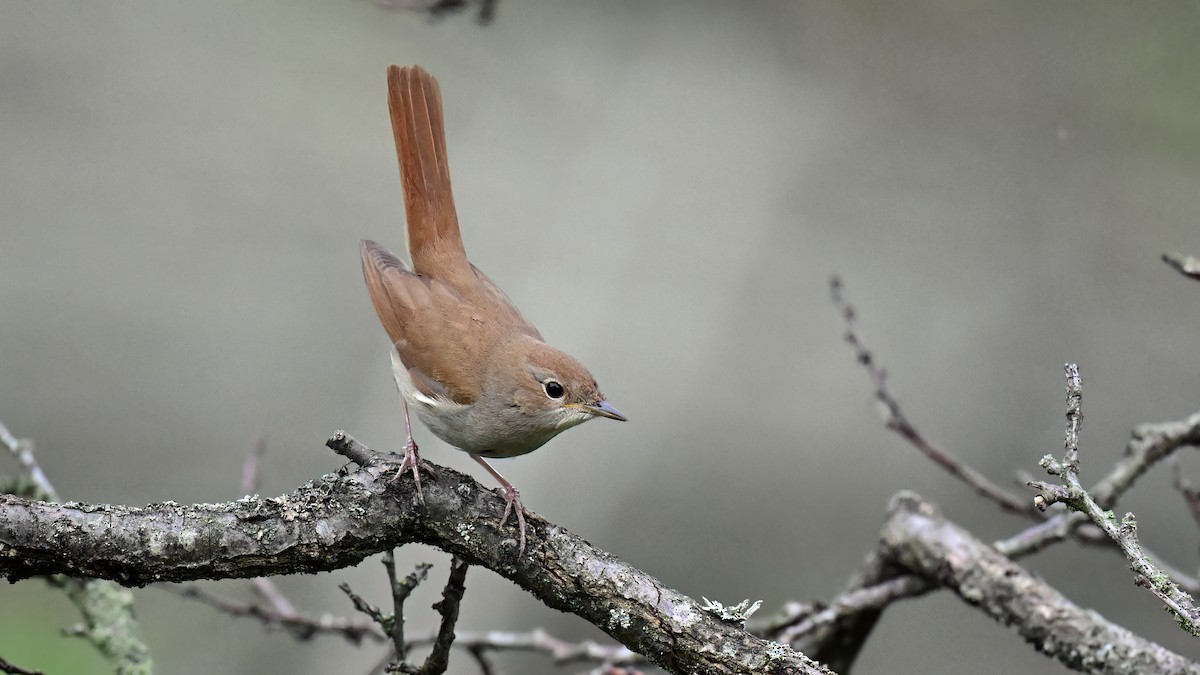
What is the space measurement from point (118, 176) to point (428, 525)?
237 inches

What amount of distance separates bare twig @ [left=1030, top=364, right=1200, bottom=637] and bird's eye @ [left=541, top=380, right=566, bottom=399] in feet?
4.95

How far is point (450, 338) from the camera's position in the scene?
329 centimetres

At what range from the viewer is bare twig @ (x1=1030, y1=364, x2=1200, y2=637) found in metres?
1.84

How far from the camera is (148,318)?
6.84 m

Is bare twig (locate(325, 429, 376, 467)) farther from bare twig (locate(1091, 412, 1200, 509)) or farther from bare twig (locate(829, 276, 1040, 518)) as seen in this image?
bare twig (locate(1091, 412, 1200, 509))

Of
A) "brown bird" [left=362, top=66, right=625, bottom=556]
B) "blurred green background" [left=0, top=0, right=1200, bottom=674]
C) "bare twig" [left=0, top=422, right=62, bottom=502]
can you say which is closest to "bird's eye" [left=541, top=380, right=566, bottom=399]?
"brown bird" [left=362, top=66, right=625, bottom=556]

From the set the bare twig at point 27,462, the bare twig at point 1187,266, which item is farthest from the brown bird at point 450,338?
the bare twig at point 1187,266

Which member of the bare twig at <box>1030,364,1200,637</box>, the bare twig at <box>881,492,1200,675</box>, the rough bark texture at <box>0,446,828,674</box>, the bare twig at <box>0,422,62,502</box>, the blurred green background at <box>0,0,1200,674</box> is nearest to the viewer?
the bare twig at <box>1030,364,1200,637</box>

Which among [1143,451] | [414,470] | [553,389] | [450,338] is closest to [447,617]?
[414,470]

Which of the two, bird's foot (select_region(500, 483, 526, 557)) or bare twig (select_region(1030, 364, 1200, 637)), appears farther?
bird's foot (select_region(500, 483, 526, 557))

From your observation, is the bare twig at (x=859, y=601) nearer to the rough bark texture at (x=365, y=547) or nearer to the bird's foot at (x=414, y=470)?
the rough bark texture at (x=365, y=547)

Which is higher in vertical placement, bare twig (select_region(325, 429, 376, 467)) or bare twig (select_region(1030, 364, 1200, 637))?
bare twig (select_region(1030, 364, 1200, 637))

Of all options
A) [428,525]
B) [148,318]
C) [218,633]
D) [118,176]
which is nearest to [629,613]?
[428,525]

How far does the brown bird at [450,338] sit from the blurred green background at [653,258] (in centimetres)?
243
